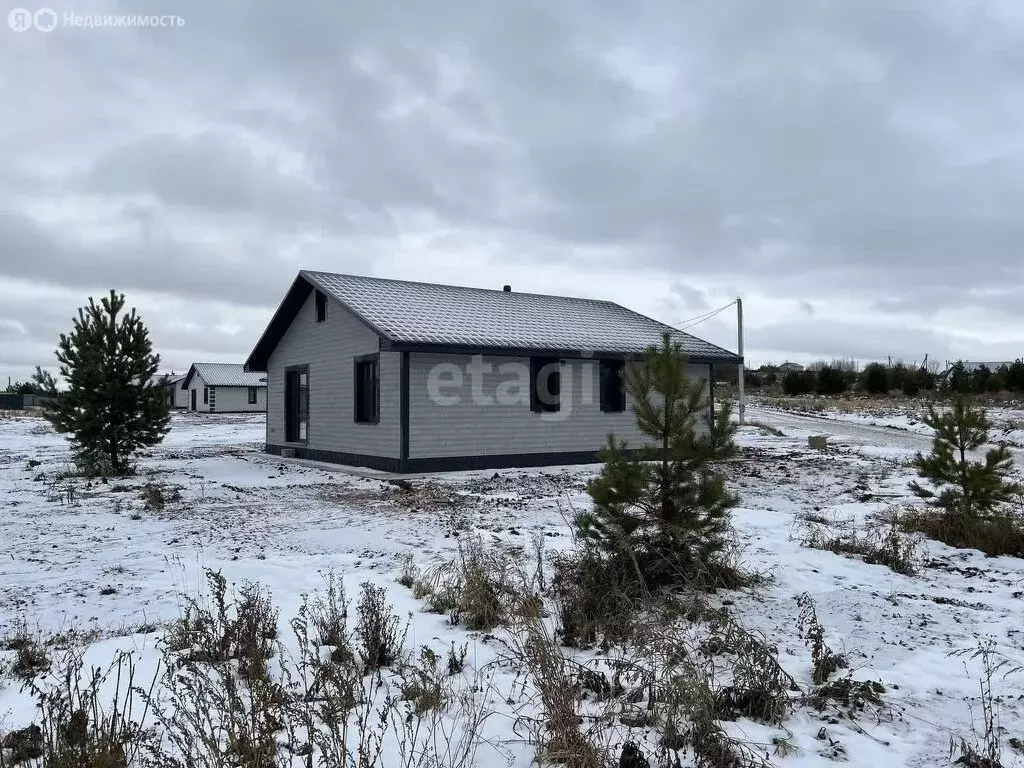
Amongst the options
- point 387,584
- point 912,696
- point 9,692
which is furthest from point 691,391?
point 9,692

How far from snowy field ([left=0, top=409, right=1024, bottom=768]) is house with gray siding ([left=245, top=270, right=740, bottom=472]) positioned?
4.85 feet

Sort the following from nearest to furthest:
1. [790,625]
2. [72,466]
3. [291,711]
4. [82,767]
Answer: [82,767] → [291,711] → [790,625] → [72,466]

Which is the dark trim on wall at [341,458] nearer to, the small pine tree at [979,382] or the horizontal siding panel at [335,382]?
the horizontal siding panel at [335,382]

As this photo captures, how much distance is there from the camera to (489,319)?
17.3 m

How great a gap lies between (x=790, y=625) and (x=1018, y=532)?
377 centimetres

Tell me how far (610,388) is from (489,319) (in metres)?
3.54

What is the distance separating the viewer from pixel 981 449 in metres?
18.8

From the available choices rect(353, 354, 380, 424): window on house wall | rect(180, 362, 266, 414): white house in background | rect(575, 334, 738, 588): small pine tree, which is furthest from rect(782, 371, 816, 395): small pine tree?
rect(575, 334, 738, 588): small pine tree

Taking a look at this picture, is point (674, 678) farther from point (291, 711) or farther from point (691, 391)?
point (691, 391)

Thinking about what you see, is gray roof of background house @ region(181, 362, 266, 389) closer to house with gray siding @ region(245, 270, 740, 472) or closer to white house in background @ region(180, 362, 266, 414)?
white house in background @ region(180, 362, 266, 414)

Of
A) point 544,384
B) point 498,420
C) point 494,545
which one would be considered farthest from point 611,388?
point 494,545

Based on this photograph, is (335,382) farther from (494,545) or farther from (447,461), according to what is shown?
(494,545)

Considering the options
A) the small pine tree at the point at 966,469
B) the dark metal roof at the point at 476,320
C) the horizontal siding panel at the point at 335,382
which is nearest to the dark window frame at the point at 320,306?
the horizontal siding panel at the point at 335,382

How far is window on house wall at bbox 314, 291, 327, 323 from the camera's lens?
679 inches
